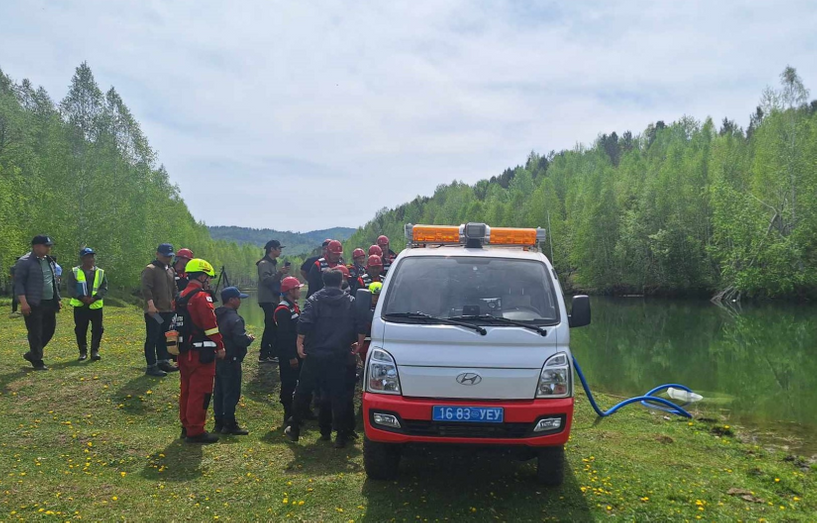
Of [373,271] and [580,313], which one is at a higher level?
[373,271]

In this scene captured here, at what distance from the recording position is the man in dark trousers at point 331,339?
697cm

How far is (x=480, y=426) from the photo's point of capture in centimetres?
525

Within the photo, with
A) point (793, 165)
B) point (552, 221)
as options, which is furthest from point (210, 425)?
point (552, 221)

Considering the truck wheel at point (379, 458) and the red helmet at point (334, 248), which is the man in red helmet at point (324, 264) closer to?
the red helmet at point (334, 248)

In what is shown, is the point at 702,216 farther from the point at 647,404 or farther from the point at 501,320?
Answer: the point at 501,320

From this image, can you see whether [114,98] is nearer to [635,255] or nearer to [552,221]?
[635,255]

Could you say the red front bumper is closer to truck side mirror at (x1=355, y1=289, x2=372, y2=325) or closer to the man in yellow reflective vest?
truck side mirror at (x1=355, y1=289, x2=372, y2=325)

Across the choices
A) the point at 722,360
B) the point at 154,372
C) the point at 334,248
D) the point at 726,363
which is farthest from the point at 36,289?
the point at 722,360

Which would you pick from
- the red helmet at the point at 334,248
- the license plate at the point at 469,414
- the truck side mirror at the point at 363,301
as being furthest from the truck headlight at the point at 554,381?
the red helmet at the point at 334,248

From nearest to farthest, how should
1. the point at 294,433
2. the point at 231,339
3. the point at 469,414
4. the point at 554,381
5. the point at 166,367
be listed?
1. the point at 469,414
2. the point at 554,381
3. the point at 294,433
4. the point at 231,339
5. the point at 166,367

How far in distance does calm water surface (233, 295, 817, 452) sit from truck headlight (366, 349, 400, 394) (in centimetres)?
817

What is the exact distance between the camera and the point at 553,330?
18.1 ft

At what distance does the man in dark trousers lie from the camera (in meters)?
6.97

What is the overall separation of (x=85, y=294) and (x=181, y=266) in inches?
74.5
